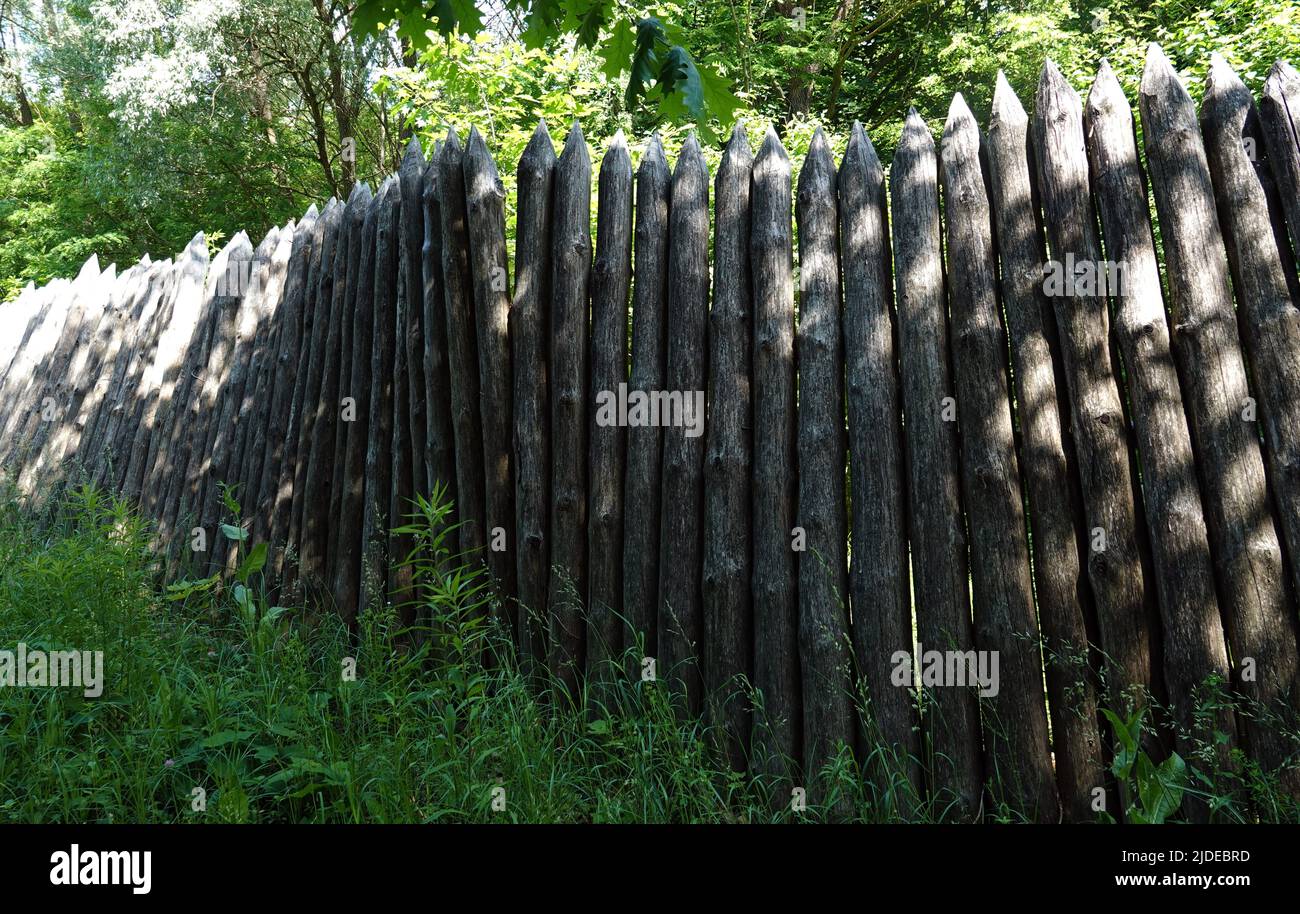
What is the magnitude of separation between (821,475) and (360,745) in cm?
160

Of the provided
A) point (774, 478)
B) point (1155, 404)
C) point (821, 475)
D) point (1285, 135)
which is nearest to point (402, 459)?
point (774, 478)

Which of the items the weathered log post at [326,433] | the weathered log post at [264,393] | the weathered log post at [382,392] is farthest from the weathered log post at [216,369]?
the weathered log post at [382,392]

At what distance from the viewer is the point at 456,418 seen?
3842 millimetres

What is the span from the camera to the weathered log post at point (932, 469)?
2.66m

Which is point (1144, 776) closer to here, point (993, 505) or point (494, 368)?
point (993, 505)

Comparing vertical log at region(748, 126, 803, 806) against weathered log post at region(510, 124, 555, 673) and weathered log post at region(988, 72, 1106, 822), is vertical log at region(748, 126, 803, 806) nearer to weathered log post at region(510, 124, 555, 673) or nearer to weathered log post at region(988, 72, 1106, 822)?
weathered log post at region(988, 72, 1106, 822)

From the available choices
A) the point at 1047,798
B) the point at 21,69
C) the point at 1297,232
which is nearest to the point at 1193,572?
the point at 1047,798

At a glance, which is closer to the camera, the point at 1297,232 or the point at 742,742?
the point at 1297,232

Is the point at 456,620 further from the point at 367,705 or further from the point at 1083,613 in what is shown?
the point at 1083,613

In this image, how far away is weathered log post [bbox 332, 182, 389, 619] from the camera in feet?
14.1

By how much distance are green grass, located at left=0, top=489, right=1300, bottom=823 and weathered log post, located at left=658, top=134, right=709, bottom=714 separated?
0.13 m

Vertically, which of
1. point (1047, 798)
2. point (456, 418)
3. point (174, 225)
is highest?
point (174, 225)

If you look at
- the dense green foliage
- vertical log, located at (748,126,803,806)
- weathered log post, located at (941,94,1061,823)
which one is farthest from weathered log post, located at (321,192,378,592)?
the dense green foliage
